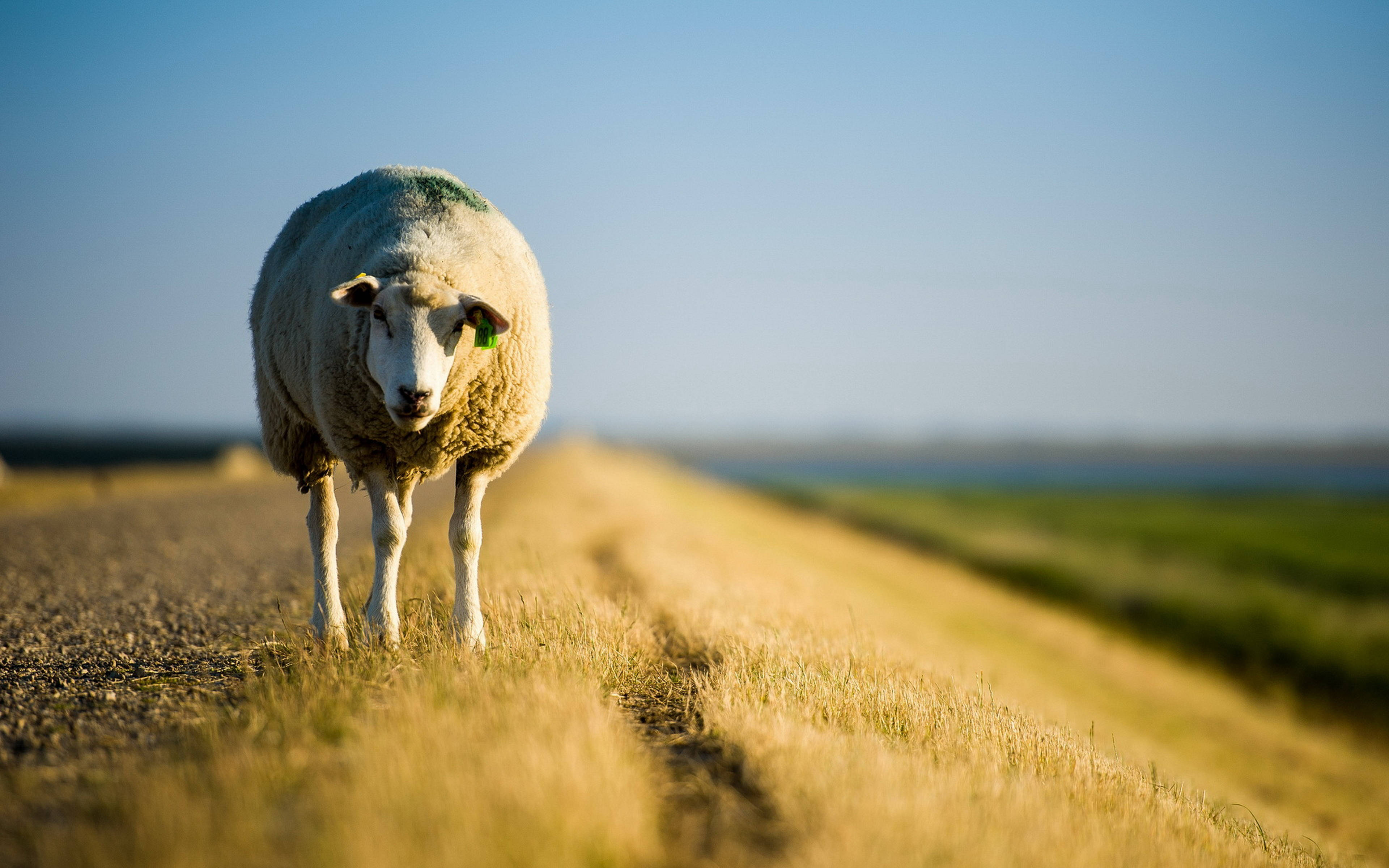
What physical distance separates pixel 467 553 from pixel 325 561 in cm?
114

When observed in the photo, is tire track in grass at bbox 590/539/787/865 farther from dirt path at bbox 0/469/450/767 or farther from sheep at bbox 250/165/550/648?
dirt path at bbox 0/469/450/767

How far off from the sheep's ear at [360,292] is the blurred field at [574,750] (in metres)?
1.87

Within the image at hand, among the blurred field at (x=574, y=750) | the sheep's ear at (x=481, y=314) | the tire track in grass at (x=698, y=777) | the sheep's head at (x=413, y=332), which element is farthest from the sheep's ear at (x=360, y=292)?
the tire track in grass at (x=698, y=777)

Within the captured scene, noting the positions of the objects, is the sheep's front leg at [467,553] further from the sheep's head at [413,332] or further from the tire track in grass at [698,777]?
the tire track in grass at [698,777]

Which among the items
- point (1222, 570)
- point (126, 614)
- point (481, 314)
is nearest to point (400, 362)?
point (481, 314)

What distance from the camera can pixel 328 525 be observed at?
556 cm

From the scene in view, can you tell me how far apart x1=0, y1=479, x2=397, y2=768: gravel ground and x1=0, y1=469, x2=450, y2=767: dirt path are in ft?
0.05

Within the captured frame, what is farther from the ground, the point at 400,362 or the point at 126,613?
the point at 400,362

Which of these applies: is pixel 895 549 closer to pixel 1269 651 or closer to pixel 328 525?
pixel 1269 651

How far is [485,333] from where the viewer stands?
4434mm

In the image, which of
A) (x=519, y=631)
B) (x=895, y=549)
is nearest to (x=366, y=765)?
(x=519, y=631)

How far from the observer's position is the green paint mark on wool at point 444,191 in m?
5.30

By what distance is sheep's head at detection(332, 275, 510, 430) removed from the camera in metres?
4.09

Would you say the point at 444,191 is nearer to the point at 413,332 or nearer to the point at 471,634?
the point at 413,332
